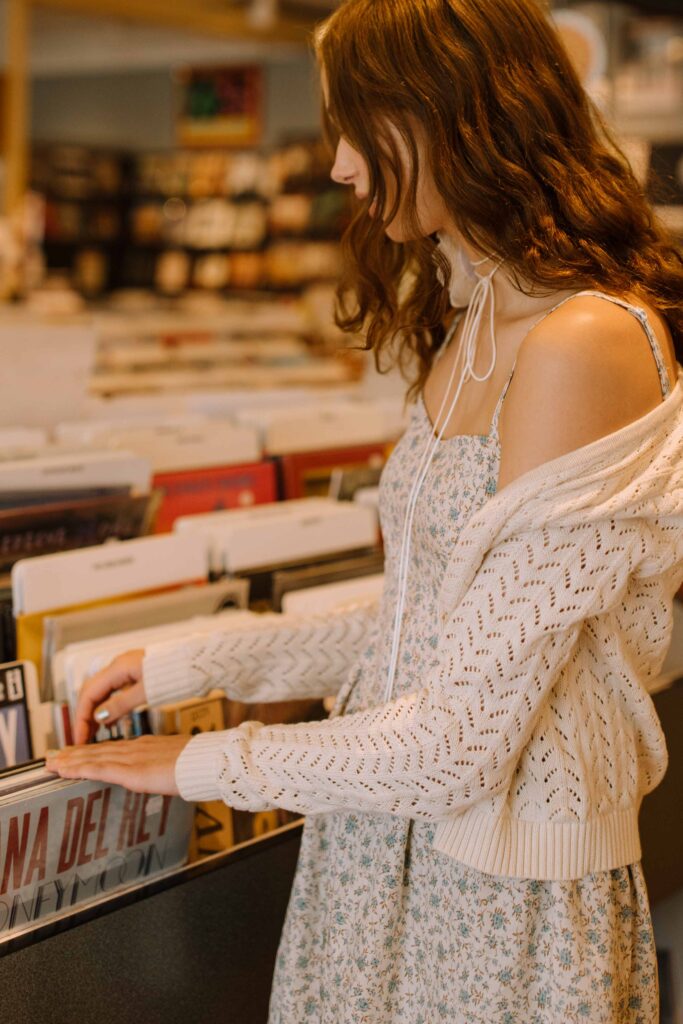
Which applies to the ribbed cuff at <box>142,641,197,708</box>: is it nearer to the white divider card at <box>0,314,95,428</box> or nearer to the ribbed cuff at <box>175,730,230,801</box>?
the ribbed cuff at <box>175,730,230,801</box>

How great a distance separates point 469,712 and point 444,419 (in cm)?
35

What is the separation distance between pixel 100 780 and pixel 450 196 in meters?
0.70

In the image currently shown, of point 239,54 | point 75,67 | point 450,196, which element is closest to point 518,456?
point 450,196

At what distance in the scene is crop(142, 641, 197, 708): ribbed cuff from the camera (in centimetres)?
131

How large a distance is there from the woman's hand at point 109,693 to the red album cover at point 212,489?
543 millimetres

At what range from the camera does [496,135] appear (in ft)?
3.53

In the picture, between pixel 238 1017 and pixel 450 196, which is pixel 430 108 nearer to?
pixel 450 196

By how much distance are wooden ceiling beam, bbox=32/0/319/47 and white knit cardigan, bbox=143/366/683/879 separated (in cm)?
592

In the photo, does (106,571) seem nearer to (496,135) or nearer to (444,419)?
(444,419)

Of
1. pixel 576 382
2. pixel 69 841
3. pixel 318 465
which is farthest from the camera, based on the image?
pixel 318 465

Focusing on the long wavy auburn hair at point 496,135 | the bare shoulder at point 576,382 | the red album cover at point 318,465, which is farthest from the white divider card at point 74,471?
the bare shoulder at point 576,382

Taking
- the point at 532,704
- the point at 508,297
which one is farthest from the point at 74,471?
the point at 532,704

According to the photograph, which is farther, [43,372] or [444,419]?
[43,372]

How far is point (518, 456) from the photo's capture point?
1014 millimetres
